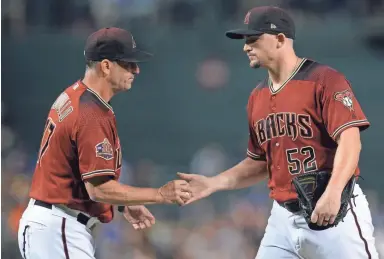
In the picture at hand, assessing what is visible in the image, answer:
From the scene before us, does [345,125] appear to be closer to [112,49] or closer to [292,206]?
[292,206]

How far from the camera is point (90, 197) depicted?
12.0 ft

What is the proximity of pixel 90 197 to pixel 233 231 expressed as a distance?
3.85 meters

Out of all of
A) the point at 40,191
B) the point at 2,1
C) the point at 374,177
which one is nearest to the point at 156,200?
the point at 40,191

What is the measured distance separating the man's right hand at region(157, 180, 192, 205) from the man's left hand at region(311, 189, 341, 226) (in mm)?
658

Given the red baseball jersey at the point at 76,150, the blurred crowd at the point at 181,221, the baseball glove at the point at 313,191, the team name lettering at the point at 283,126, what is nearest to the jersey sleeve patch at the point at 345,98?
the team name lettering at the point at 283,126

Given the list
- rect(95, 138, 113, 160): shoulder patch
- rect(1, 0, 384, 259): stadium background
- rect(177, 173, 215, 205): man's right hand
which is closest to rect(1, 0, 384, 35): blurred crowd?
rect(1, 0, 384, 259): stadium background

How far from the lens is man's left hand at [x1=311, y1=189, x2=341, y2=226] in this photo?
3.43 meters

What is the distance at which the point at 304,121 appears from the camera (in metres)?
3.79

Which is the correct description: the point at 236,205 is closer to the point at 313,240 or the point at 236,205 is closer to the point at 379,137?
A: the point at 379,137

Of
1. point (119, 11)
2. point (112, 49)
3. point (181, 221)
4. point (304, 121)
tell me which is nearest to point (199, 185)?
point (304, 121)

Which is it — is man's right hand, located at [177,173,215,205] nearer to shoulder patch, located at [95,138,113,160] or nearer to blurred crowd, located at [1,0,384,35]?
shoulder patch, located at [95,138,113,160]

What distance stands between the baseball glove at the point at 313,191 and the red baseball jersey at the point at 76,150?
0.88 meters

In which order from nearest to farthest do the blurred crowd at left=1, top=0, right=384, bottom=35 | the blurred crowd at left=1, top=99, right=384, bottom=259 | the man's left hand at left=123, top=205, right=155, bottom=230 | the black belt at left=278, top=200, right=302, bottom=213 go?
the black belt at left=278, top=200, right=302, bottom=213
the man's left hand at left=123, top=205, right=155, bottom=230
the blurred crowd at left=1, top=99, right=384, bottom=259
the blurred crowd at left=1, top=0, right=384, bottom=35

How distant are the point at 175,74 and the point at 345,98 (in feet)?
18.5
